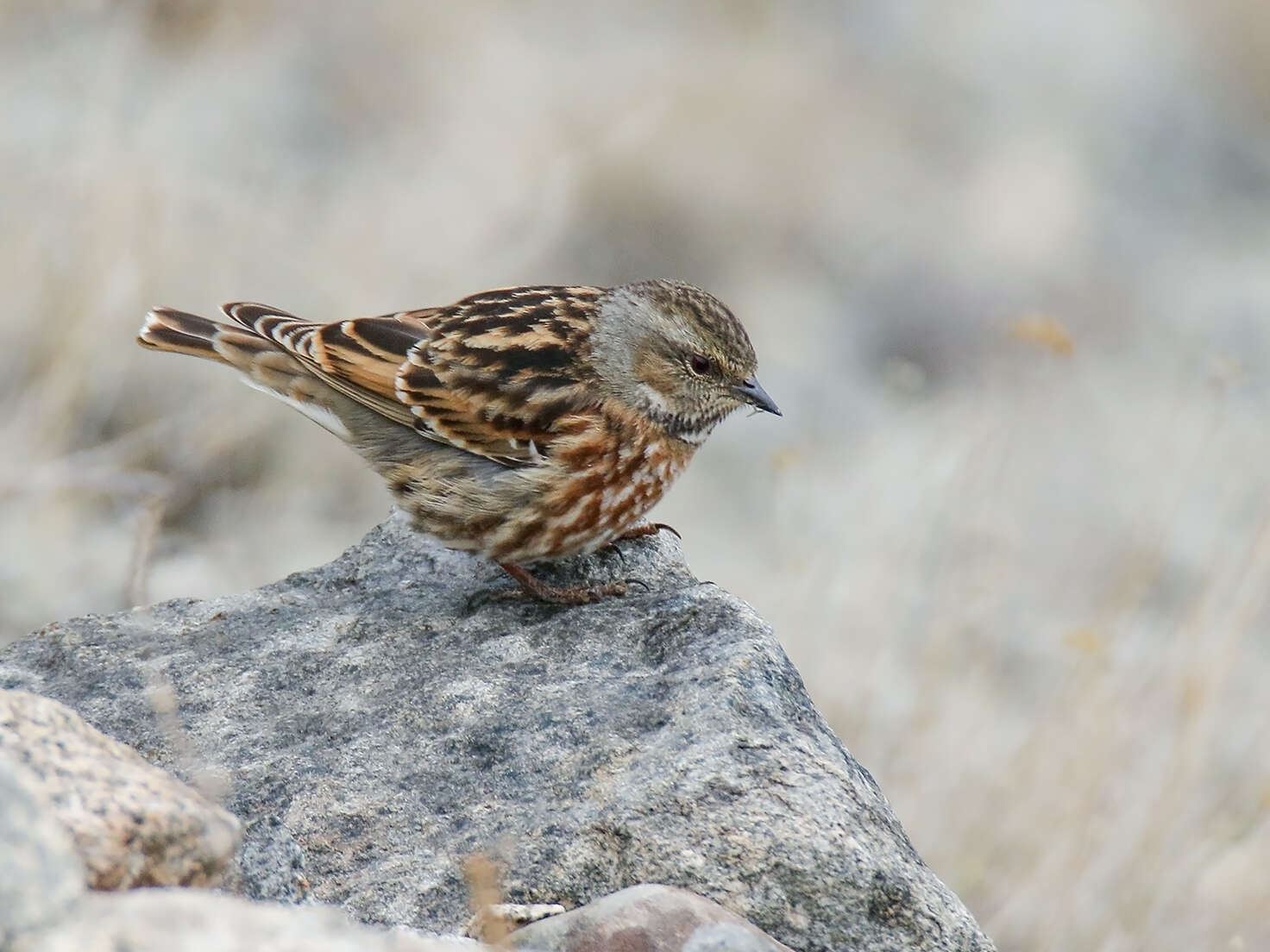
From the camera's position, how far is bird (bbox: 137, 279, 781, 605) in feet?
16.6

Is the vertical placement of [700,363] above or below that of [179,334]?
above

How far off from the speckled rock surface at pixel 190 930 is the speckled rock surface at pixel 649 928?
0.72 metres

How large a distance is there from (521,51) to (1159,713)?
8.06m

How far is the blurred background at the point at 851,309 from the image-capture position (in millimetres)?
6723

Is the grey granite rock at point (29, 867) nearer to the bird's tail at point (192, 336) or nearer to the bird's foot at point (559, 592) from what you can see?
the bird's foot at point (559, 592)

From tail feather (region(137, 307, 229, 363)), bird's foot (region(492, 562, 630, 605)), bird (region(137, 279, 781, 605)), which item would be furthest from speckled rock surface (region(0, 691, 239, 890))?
tail feather (region(137, 307, 229, 363))

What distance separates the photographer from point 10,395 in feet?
28.8

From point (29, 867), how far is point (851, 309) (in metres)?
10.0

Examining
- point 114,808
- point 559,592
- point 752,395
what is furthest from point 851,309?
point 114,808

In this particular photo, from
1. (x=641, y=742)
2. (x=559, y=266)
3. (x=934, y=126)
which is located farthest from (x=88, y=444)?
(x=934, y=126)

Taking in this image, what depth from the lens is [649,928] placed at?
293 cm

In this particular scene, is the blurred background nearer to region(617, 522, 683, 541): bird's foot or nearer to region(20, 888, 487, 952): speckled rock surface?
region(617, 522, 683, 541): bird's foot

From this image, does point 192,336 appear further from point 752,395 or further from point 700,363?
point 752,395

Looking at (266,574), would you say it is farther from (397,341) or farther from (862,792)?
(862,792)
